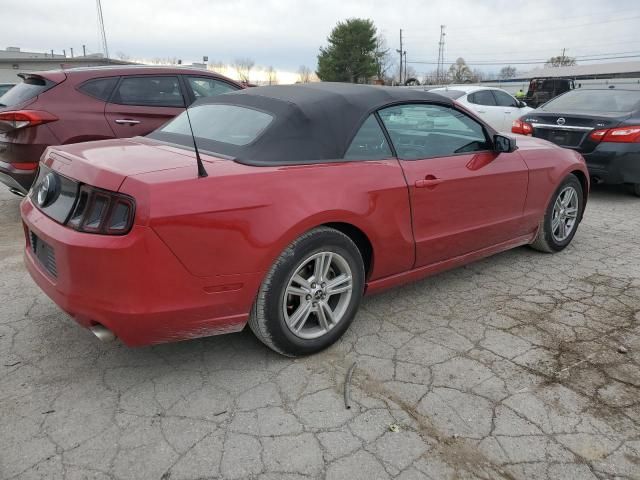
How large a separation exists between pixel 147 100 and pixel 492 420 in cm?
504

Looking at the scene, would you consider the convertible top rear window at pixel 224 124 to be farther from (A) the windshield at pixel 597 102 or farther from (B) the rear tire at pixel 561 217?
(A) the windshield at pixel 597 102

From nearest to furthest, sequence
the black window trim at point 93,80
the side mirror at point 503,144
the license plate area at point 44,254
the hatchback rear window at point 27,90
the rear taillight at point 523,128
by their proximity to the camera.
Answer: the license plate area at point 44,254 → the side mirror at point 503,144 → the hatchback rear window at point 27,90 → the black window trim at point 93,80 → the rear taillight at point 523,128

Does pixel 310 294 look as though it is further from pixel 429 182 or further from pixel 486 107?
pixel 486 107

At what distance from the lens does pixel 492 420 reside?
2.35m

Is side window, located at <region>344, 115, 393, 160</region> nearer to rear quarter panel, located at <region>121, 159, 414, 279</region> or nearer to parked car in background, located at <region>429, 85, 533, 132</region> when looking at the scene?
rear quarter panel, located at <region>121, 159, 414, 279</region>

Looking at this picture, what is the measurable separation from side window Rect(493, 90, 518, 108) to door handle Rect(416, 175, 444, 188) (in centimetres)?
987

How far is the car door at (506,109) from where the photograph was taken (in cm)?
1193

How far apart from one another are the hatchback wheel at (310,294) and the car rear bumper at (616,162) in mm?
4941

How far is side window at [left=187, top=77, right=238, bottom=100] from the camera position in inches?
245

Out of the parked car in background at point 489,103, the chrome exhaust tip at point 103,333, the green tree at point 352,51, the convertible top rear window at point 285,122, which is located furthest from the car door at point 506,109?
the green tree at point 352,51

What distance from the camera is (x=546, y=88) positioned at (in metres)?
21.9

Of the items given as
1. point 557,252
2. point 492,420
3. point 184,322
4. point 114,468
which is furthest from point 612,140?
point 114,468

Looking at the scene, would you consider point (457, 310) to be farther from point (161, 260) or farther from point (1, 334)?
point (1, 334)

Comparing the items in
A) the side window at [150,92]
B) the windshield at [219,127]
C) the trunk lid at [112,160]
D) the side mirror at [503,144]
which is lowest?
the side mirror at [503,144]
